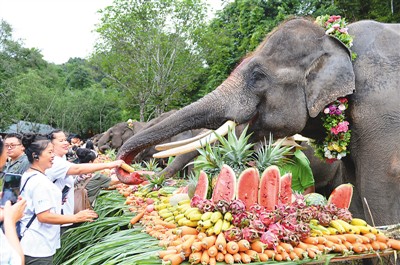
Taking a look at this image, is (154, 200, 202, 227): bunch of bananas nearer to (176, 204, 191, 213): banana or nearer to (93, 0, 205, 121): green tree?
(176, 204, 191, 213): banana

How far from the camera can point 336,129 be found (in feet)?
13.7

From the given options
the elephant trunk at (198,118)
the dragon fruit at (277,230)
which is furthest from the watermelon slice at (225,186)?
the elephant trunk at (198,118)

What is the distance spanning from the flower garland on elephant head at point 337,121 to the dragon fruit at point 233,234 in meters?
1.66

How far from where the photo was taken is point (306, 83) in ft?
14.2

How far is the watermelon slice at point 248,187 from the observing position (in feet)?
11.9

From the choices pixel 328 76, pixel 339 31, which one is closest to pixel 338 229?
pixel 328 76

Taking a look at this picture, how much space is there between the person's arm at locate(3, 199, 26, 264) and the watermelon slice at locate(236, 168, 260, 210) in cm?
168

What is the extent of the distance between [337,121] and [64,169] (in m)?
2.95

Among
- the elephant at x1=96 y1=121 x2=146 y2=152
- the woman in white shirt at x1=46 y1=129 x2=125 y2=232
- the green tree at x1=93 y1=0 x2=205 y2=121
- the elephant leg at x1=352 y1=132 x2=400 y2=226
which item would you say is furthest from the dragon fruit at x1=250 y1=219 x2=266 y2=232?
the green tree at x1=93 y1=0 x2=205 y2=121

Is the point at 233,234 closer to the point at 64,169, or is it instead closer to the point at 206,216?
the point at 206,216

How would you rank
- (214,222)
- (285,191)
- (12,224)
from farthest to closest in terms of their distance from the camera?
(285,191) → (214,222) → (12,224)

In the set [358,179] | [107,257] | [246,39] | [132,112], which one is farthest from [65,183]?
[132,112]

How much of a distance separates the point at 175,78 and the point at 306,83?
2285cm

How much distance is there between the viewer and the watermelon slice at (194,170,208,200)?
378 cm
